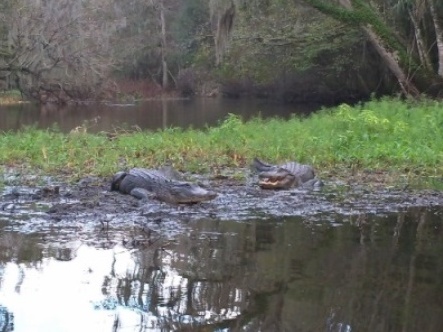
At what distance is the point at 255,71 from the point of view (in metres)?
33.7

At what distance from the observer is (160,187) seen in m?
7.85

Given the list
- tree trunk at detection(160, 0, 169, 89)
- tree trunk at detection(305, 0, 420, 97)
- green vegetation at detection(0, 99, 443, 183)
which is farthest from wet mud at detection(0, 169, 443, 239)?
tree trunk at detection(160, 0, 169, 89)

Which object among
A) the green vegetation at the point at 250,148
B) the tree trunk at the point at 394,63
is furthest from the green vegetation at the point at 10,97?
the green vegetation at the point at 250,148

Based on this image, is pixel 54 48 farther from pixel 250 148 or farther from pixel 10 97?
pixel 250 148

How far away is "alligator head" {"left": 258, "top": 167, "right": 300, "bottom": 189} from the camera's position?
8438 millimetres

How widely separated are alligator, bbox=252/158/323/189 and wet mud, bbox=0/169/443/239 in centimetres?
11

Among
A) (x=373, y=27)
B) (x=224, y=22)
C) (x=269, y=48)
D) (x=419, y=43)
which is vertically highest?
(x=224, y=22)

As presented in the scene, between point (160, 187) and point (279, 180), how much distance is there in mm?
1507

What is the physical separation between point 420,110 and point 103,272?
455 inches

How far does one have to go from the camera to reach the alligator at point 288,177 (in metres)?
8.45

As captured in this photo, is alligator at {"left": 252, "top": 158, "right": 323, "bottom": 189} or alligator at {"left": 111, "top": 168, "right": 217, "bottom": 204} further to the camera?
alligator at {"left": 252, "top": 158, "right": 323, "bottom": 189}

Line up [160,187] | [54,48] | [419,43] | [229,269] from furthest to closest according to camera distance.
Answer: [54,48] < [419,43] < [160,187] < [229,269]

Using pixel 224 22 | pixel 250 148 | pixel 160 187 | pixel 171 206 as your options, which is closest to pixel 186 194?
pixel 171 206

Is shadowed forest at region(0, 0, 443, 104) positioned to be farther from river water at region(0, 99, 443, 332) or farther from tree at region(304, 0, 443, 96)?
river water at region(0, 99, 443, 332)
